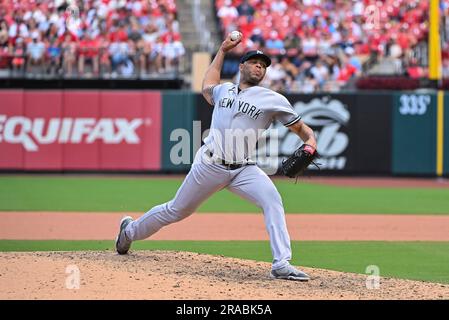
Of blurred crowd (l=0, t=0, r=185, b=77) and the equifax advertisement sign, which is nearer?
the equifax advertisement sign

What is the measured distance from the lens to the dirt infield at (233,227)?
11.3 m

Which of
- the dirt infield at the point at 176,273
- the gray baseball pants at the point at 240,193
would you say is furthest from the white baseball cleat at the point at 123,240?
the gray baseball pants at the point at 240,193

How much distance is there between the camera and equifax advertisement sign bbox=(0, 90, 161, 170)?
20.6 metres

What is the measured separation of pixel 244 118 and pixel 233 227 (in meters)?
4.72

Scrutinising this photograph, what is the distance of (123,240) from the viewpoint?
867 cm

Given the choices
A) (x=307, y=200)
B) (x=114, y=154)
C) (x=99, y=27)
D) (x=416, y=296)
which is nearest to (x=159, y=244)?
(x=416, y=296)

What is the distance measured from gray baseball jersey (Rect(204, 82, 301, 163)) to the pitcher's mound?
1.12m

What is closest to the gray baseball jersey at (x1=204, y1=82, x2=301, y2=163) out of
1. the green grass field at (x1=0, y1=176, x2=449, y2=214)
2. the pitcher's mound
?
the pitcher's mound

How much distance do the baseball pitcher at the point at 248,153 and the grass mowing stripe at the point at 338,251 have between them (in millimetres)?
1368

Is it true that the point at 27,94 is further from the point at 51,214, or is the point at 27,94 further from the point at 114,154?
the point at 51,214

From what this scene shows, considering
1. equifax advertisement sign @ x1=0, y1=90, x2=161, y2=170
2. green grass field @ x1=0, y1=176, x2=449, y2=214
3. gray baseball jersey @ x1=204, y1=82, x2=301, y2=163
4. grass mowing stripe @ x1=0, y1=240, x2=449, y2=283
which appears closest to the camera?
gray baseball jersey @ x1=204, y1=82, x2=301, y2=163

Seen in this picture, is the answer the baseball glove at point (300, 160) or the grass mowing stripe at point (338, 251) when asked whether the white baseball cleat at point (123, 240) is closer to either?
the grass mowing stripe at point (338, 251)

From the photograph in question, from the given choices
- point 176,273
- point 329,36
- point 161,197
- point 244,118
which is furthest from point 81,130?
point 244,118

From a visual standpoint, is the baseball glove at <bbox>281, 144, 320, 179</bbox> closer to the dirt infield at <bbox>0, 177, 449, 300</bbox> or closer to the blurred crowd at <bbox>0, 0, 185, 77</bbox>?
the dirt infield at <bbox>0, 177, 449, 300</bbox>
